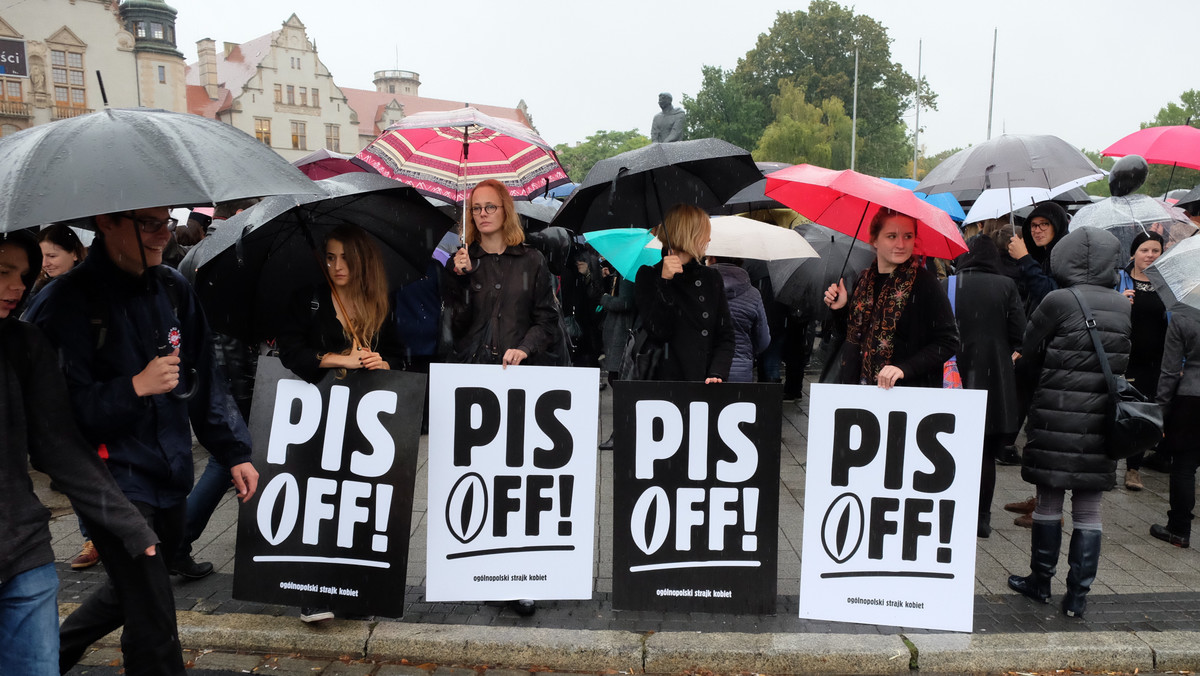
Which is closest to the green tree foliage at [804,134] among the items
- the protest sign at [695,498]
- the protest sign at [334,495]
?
the protest sign at [695,498]

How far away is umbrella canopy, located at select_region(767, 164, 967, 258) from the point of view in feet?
13.9

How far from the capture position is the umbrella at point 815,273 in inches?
258

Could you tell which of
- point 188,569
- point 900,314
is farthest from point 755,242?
point 188,569

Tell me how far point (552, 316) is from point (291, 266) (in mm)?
1329

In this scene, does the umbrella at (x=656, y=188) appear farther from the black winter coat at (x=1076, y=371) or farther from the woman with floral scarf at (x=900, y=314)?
the black winter coat at (x=1076, y=371)

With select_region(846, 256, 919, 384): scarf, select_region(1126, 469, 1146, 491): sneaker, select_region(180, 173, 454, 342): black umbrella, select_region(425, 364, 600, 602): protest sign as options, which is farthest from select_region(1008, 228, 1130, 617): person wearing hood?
select_region(180, 173, 454, 342): black umbrella

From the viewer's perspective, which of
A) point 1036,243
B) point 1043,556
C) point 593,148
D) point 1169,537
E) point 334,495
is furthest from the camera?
point 593,148

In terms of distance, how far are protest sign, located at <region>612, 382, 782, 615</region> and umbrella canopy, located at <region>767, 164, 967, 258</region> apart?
1.06 metres

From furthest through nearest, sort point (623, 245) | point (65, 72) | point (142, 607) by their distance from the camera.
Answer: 1. point (65, 72)
2. point (623, 245)
3. point (142, 607)

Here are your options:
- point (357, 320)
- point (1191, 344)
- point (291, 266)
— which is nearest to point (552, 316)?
point (357, 320)

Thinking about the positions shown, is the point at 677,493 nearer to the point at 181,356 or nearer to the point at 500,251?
the point at 500,251

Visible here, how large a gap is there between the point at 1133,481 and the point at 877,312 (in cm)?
351

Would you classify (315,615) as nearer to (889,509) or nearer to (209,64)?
(889,509)

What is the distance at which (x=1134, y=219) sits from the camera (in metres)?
7.02
